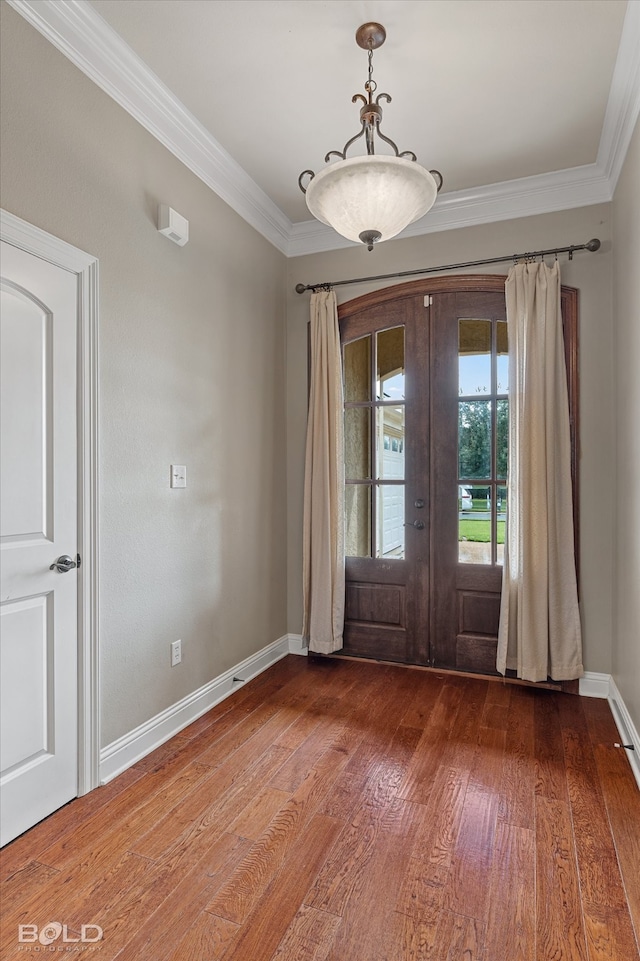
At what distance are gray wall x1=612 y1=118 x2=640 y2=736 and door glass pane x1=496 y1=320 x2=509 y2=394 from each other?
A: 1.93 feet

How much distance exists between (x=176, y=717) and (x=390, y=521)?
175 cm

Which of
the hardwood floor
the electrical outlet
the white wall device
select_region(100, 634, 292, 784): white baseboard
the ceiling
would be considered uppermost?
the ceiling

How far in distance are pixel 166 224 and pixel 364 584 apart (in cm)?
244

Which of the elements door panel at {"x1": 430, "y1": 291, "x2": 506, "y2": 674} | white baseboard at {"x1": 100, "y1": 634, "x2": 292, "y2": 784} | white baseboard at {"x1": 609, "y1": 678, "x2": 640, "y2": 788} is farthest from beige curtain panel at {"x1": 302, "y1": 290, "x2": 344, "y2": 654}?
white baseboard at {"x1": 609, "y1": 678, "x2": 640, "y2": 788}

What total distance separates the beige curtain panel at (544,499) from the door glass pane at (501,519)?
0.19 m

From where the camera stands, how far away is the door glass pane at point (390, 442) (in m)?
A: 3.49

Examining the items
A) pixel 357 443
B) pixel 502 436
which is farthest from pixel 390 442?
pixel 502 436

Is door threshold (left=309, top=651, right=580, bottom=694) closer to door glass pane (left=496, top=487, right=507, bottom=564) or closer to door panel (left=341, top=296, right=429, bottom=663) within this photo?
door panel (left=341, top=296, right=429, bottom=663)

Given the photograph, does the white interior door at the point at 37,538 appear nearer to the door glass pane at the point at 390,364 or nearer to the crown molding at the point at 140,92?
the crown molding at the point at 140,92

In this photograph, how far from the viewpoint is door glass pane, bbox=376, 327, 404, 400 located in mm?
3484

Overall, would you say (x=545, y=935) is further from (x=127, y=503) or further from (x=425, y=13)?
(x=425, y=13)

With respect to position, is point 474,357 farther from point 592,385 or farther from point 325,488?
point 325,488

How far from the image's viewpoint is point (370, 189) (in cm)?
187

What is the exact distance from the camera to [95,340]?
2.11 meters
